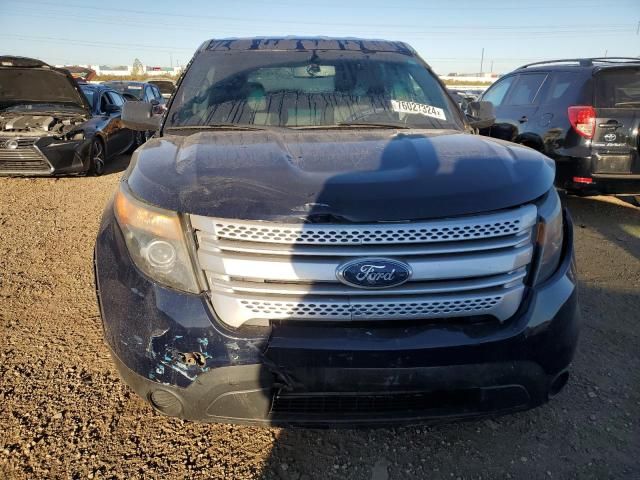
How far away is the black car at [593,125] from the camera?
5.07 m

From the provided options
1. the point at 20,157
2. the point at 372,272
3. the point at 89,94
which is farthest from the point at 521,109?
the point at 89,94

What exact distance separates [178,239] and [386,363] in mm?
858

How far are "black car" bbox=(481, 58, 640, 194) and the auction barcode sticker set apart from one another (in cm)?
306

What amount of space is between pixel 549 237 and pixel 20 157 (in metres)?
7.48

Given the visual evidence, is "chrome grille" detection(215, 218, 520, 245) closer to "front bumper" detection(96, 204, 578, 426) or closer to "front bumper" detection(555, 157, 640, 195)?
"front bumper" detection(96, 204, 578, 426)

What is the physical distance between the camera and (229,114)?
286 cm

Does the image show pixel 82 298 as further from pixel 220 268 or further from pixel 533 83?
pixel 533 83

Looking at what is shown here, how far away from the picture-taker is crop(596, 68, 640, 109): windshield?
5176 mm

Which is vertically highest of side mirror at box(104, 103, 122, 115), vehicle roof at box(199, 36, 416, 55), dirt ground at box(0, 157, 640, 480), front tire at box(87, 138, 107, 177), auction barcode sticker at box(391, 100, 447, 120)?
vehicle roof at box(199, 36, 416, 55)

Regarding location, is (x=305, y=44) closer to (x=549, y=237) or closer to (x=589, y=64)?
(x=549, y=237)

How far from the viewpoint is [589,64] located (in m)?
5.69

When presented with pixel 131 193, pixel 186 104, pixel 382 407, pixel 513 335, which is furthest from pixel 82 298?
pixel 513 335

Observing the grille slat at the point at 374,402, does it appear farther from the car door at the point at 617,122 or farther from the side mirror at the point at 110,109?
the side mirror at the point at 110,109

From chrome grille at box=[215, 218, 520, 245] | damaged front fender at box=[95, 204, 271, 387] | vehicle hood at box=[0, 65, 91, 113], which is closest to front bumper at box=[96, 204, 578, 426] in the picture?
damaged front fender at box=[95, 204, 271, 387]
